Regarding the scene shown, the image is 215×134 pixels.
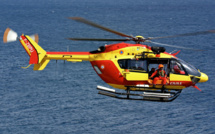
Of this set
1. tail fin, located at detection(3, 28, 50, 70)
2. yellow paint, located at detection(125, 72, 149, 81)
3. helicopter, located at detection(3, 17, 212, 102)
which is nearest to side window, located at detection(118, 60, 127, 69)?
helicopter, located at detection(3, 17, 212, 102)

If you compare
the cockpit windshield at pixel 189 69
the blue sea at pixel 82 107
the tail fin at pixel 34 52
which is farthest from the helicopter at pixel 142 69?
the blue sea at pixel 82 107

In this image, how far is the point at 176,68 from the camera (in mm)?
38125

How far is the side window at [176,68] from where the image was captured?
37969 mm

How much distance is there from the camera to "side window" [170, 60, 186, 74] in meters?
38.0

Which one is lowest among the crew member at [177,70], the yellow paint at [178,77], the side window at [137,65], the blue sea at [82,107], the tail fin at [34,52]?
the blue sea at [82,107]

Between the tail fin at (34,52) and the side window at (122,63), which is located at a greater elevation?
the tail fin at (34,52)

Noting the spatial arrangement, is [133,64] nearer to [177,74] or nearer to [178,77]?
[177,74]

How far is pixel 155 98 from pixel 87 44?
107210 millimetres

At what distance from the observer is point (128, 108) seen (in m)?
98.1

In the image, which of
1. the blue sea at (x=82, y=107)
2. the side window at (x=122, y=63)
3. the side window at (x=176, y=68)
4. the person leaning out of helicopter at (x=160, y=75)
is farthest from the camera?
the blue sea at (x=82, y=107)

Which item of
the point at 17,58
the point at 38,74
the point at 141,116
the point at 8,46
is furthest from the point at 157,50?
the point at 8,46

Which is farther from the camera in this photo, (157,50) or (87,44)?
(87,44)

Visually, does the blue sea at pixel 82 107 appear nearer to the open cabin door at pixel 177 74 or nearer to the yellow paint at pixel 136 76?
the yellow paint at pixel 136 76

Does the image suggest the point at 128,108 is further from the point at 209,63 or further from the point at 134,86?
the point at 134,86
